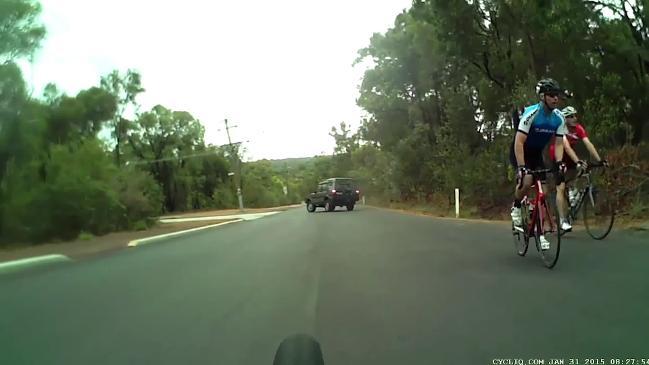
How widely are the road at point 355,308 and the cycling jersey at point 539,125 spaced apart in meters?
1.61

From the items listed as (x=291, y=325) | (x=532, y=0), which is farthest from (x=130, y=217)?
(x=291, y=325)

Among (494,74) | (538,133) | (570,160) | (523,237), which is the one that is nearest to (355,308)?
(538,133)

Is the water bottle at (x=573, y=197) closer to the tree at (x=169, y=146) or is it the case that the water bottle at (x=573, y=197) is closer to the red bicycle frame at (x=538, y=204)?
the red bicycle frame at (x=538, y=204)

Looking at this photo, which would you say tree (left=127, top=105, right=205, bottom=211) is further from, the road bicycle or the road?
the road bicycle

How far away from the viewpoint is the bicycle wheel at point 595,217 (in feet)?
28.7

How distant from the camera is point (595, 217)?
30.1 feet

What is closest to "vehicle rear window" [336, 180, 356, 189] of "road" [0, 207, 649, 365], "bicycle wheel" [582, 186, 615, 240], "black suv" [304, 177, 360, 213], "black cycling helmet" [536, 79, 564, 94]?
"black suv" [304, 177, 360, 213]

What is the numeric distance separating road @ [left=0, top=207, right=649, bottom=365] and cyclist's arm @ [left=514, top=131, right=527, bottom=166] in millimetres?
1362

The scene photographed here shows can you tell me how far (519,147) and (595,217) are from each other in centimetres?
339

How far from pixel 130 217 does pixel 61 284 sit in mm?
17592

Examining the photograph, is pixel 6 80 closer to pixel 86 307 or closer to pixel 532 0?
pixel 86 307

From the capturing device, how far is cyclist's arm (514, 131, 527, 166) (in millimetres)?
6719

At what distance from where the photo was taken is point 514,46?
1961cm

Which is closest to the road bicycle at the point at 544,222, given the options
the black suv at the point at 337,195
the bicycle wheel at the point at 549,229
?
the bicycle wheel at the point at 549,229
